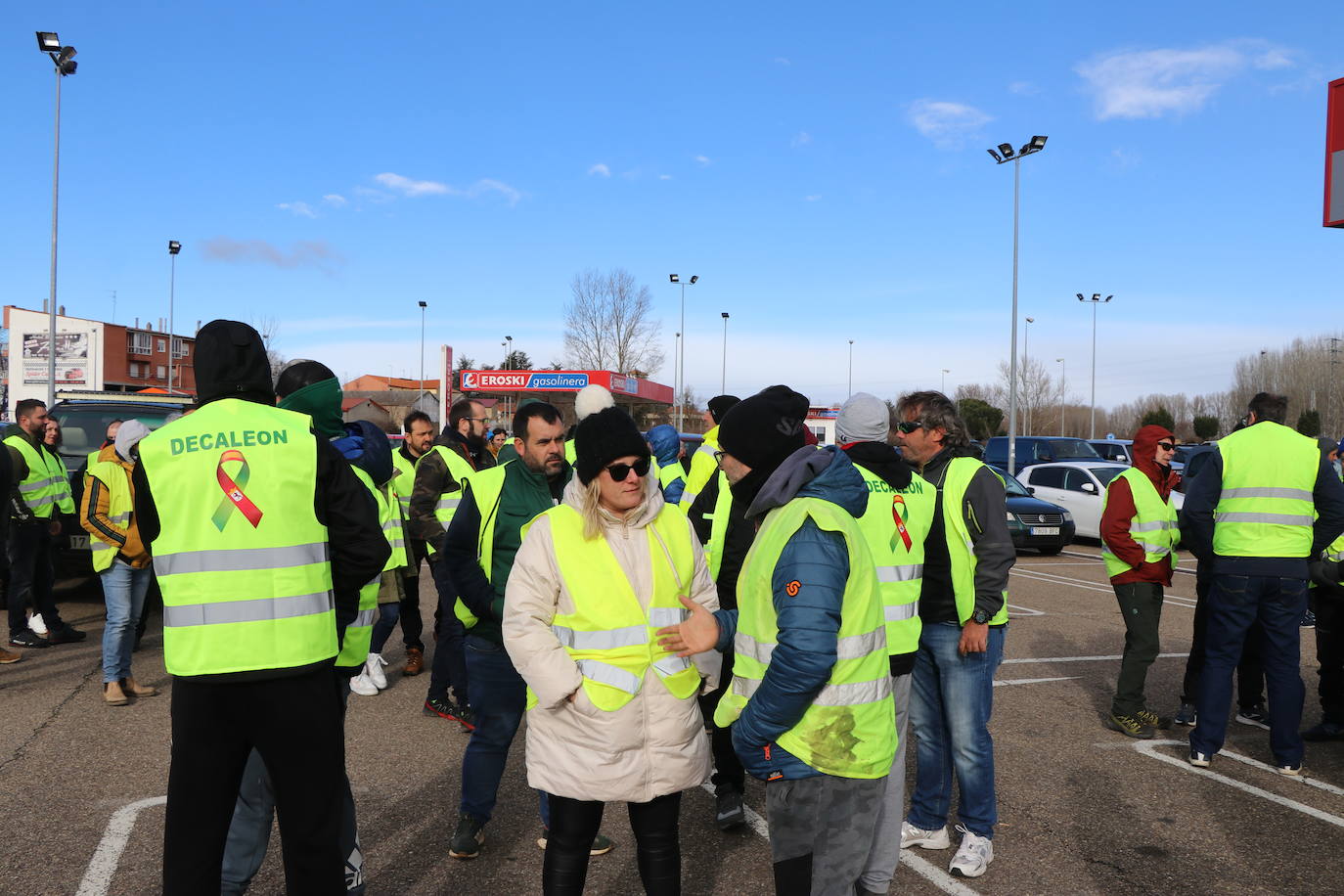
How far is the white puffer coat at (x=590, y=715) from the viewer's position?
2.85m

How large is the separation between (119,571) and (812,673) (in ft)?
18.9

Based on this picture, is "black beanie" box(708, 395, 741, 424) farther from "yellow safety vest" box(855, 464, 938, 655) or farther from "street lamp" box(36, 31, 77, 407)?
"street lamp" box(36, 31, 77, 407)

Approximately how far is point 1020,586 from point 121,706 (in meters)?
10.3

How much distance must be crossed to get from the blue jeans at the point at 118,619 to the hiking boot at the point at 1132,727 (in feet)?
21.4

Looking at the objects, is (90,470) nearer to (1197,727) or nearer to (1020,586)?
(1197,727)

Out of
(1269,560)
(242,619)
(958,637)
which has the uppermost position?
(242,619)

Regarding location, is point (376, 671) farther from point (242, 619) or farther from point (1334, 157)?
point (1334, 157)

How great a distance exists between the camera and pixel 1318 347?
241ft

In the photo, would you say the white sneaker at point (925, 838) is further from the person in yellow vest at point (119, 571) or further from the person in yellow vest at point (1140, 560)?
the person in yellow vest at point (119, 571)

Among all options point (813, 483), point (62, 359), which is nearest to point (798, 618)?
point (813, 483)

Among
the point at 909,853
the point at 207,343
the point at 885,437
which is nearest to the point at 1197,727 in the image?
the point at 909,853

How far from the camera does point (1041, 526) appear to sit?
1598 cm

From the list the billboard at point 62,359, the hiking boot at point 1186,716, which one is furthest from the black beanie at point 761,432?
the billboard at point 62,359

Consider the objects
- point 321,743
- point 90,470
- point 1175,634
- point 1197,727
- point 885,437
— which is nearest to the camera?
point 321,743
